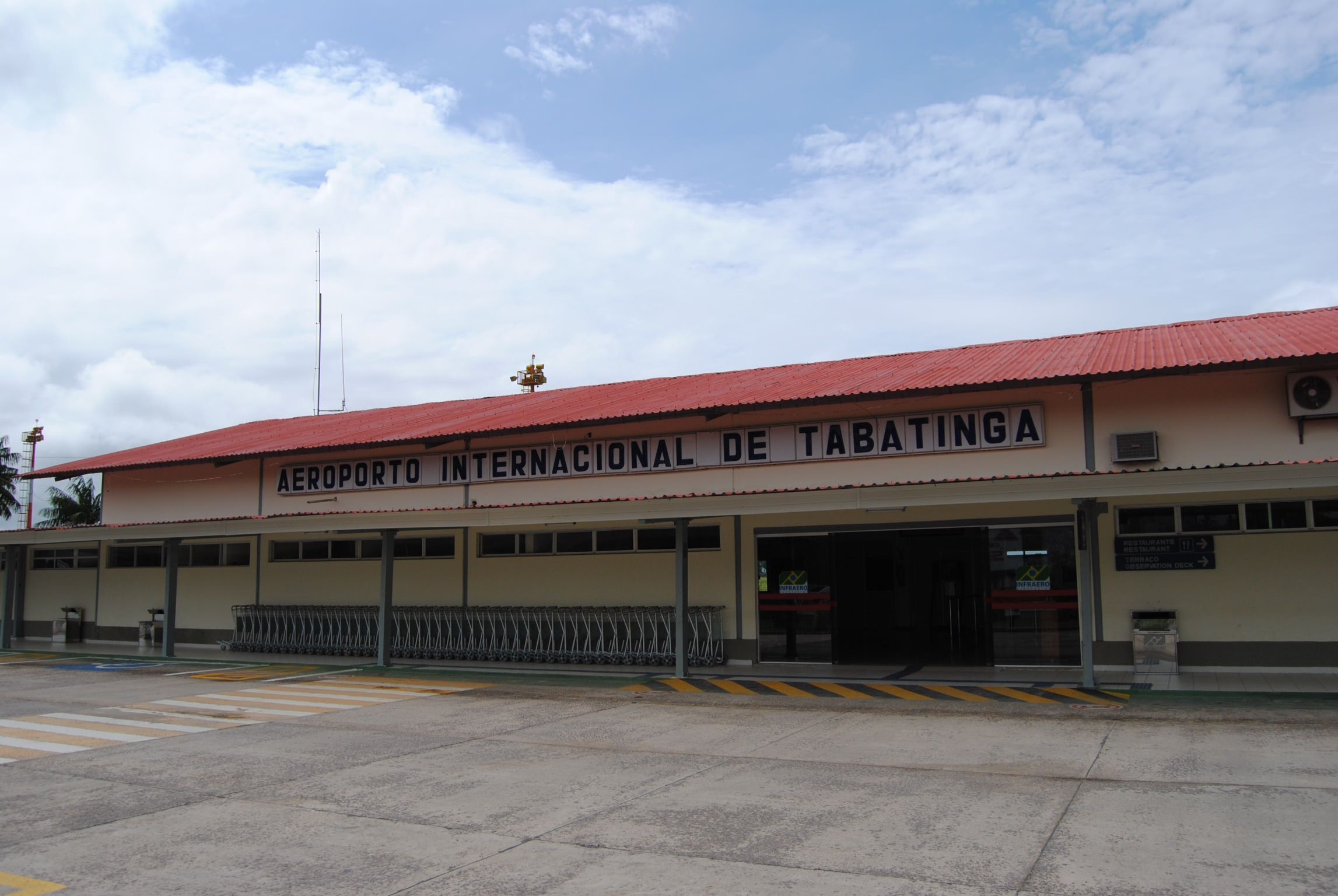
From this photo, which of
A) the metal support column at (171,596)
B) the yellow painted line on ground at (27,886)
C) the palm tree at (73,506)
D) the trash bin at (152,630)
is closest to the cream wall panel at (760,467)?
the metal support column at (171,596)

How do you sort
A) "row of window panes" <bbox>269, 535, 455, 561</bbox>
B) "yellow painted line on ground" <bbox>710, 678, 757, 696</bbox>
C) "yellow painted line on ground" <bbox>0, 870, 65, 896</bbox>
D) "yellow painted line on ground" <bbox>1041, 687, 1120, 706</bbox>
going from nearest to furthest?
"yellow painted line on ground" <bbox>0, 870, 65, 896</bbox>, "yellow painted line on ground" <bbox>1041, 687, 1120, 706</bbox>, "yellow painted line on ground" <bbox>710, 678, 757, 696</bbox>, "row of window panes" <bbox>269, 535, 455, 561</bbox>

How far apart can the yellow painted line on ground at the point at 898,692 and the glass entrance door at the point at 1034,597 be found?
Result: 231 centimetres

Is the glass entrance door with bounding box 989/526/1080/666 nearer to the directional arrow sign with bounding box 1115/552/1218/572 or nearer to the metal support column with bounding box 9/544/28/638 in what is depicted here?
the directional arrow sign with bounding box 1115/552/1218/572

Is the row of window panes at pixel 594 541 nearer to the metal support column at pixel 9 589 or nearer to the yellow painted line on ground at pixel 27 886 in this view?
the metal support column at pixel 9 589

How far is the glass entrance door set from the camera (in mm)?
14242

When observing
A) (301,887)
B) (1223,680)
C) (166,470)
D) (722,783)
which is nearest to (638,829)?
(722,783)

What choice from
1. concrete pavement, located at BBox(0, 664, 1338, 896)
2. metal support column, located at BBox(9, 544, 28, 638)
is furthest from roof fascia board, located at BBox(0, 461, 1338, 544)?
metal support column, located at BBox(9, 544, 28, 638)

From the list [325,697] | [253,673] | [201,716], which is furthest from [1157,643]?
[253,673]

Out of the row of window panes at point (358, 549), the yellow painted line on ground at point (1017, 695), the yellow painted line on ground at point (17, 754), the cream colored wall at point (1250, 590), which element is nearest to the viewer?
the yellow painted line on ground at point (17, 754)

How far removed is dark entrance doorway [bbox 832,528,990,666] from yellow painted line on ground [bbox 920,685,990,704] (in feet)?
8.80

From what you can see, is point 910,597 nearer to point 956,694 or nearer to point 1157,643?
point 1157,643

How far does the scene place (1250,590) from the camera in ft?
43.1

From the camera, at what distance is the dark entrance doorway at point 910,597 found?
1681 cm

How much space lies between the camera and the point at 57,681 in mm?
16078
